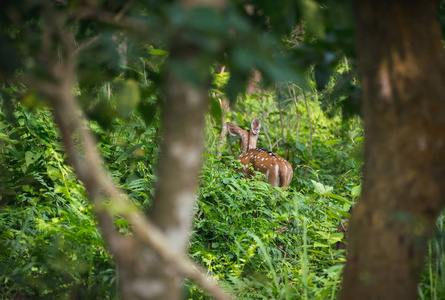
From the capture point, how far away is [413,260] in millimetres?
1316

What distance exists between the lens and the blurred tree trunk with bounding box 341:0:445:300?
129 cm

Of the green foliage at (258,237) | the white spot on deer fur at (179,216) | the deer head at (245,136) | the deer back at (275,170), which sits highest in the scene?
the deer head at (245,136)

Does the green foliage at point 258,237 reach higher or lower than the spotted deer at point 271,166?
lower

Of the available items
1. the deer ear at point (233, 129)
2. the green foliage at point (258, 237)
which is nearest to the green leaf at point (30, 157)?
the green foliage at point (258, 237)

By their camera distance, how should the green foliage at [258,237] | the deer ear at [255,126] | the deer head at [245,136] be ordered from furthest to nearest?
the deer head at [245,136] < the deer ear at [255,126] < the green foliage at [258,237]

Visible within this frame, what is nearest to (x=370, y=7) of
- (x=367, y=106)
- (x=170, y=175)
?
(x=367, y=106)

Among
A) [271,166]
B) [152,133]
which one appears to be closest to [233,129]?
[271,166]

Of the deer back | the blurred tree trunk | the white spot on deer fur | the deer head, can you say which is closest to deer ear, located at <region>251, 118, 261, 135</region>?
the deer head

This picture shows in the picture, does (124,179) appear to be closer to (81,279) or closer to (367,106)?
(81,279)

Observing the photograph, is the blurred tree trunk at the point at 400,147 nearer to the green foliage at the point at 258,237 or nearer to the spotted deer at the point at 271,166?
the green foliage at the point at 258,237

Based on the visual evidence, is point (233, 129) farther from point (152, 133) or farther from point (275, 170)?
point (152, 133)

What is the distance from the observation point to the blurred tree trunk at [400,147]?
1295 mm

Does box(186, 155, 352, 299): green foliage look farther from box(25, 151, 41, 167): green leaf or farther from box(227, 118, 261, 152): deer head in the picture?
box(227, 118, 261, 152): deer head

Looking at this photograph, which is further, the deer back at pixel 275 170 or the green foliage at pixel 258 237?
the deer back at pixel 275 170
